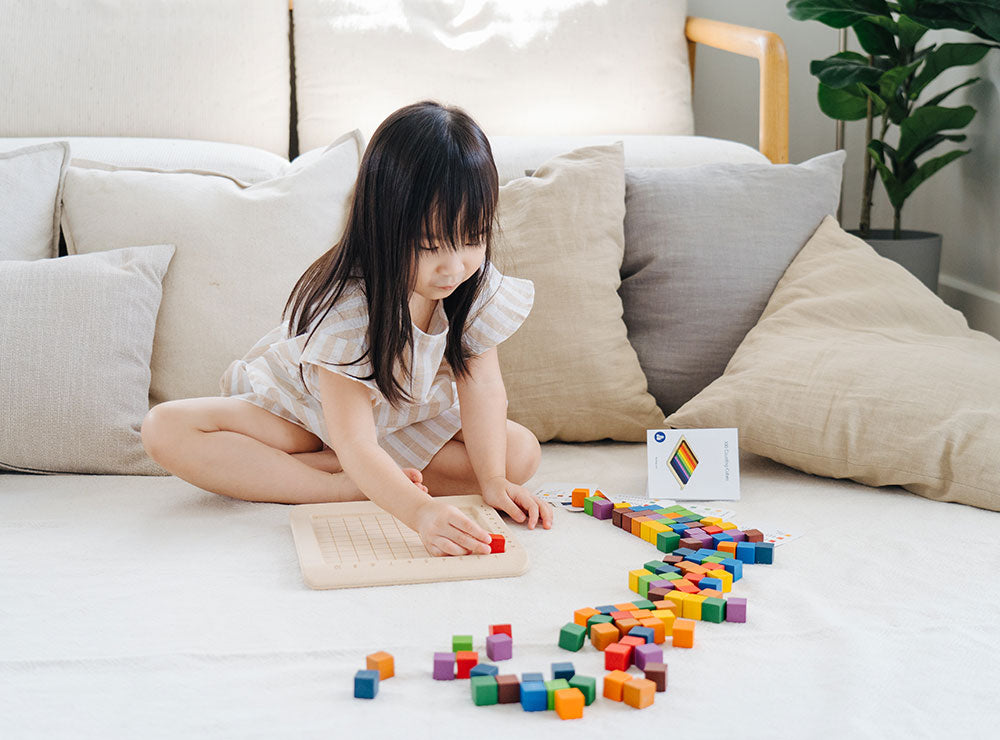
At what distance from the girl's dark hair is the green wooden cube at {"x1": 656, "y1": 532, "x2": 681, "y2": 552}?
338 millimetres

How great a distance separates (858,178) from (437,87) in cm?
114

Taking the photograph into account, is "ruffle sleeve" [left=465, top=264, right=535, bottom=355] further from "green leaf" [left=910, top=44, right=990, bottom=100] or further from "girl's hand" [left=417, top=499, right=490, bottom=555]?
"green leaf" [left=910, top=44, right=990, bottom=100]

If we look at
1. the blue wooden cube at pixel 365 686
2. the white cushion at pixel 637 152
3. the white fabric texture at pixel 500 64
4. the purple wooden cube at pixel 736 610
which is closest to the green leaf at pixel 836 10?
the white fabric texture at pixel 500 64

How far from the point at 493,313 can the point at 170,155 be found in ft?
2.44

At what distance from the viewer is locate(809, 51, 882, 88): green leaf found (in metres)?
2.07

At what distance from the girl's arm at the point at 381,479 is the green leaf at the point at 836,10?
1355 millimetres

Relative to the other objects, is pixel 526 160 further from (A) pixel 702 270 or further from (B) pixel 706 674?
(B) pixel 706 674

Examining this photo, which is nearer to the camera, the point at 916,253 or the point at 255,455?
the point at 255,455

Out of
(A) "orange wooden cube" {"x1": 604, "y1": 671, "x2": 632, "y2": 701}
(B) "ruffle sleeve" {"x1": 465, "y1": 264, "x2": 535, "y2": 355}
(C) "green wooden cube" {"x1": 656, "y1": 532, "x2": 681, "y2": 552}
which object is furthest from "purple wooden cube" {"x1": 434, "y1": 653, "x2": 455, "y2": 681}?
(B) "ruffle sleeve" {"x1": 465, "y1": 264, "x2": 535, "y2": 355}

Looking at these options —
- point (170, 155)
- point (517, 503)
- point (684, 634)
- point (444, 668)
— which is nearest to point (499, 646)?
point (444, 668)

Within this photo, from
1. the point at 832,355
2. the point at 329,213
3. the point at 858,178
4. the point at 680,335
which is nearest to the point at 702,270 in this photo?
the point at 680,335

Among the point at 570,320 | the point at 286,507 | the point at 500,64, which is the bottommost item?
the point at 286,507

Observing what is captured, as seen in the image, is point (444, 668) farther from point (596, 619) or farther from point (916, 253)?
point (916, 253)

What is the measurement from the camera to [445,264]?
1074 millimetres
